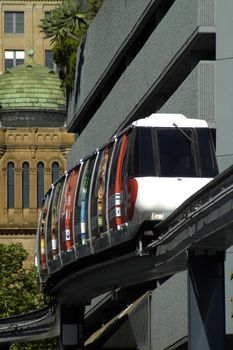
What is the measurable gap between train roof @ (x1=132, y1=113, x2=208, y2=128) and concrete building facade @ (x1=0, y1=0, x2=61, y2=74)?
4870 inches

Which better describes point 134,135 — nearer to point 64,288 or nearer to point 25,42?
point 64,288

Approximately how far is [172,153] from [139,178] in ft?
3.72

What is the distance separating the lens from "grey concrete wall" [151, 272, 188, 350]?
4716 cm

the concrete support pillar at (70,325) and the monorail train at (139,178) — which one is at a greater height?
the monorail train at (139,178)

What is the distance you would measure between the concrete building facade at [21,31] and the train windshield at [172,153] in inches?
4882

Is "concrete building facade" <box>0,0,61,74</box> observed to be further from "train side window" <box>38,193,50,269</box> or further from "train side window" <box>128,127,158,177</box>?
"train side window" <box>128,127,158,177</box>

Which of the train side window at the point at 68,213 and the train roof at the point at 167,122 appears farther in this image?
the train side window at the point at 68,213

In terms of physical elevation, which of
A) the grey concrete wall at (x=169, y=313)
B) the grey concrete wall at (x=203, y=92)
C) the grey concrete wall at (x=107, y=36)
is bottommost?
the grey concrete wall at (x=169, y=313)

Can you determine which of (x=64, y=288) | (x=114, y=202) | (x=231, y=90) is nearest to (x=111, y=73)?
(x=64, y=288)

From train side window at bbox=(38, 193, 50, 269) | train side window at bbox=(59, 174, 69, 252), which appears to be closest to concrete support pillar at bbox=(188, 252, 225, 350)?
train side window at bbox=(59, 174, 69, 252)

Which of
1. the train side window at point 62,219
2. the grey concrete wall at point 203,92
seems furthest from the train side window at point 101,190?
the grey concrete wall at point 203,92

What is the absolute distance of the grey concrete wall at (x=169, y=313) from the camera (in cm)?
4716

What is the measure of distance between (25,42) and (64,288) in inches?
4500

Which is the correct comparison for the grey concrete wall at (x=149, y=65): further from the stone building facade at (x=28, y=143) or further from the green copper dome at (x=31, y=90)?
the stone building facade at (x=28, y=143)
